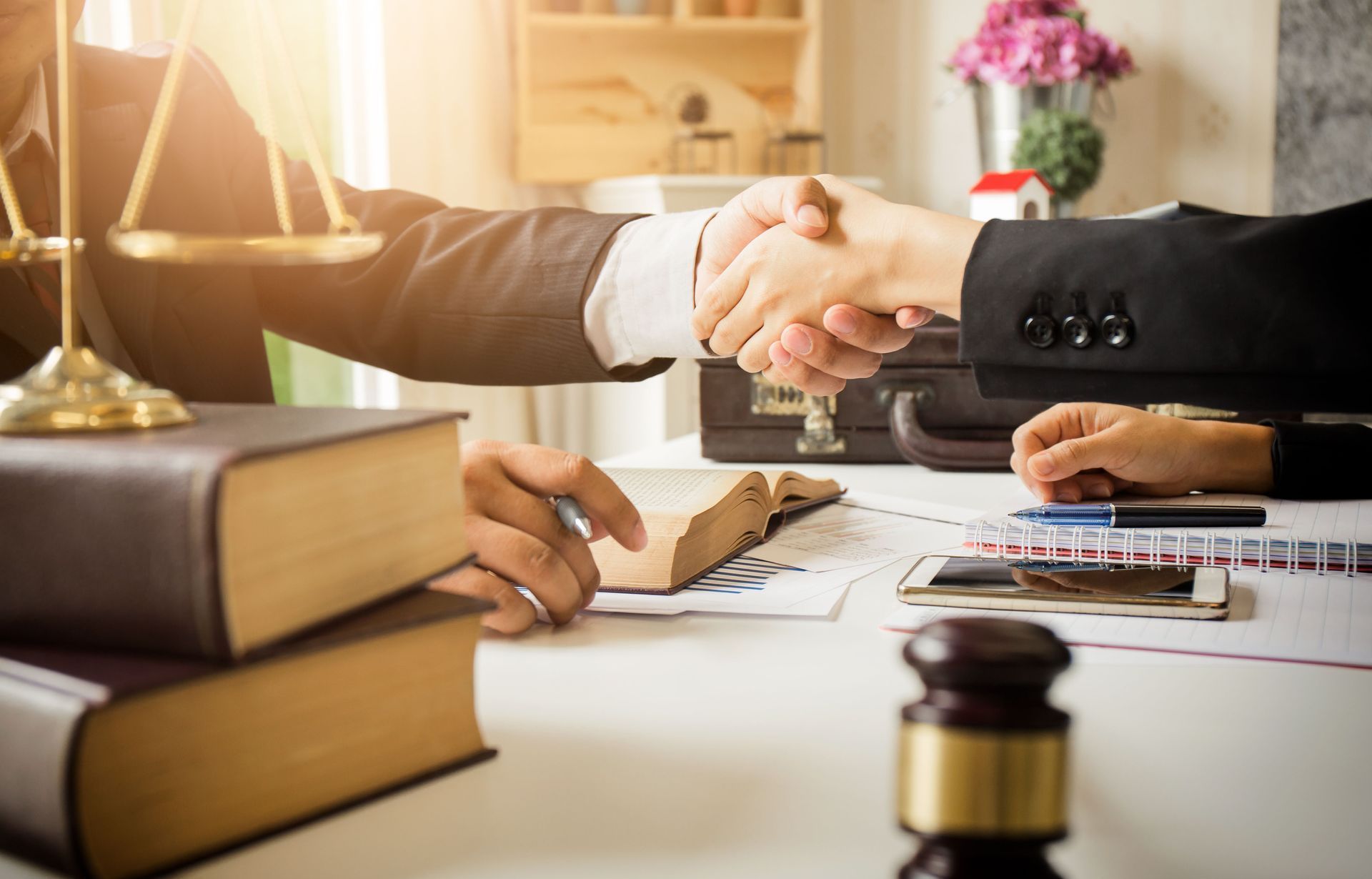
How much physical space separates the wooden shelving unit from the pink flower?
422 mm

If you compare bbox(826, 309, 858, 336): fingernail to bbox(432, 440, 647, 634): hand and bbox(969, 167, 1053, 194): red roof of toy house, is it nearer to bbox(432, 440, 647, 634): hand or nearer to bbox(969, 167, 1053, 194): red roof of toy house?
bbox(432, 440, 647, 634): hand

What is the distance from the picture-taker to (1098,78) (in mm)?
2936

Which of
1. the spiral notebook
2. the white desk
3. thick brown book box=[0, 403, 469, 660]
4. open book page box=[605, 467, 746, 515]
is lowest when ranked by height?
the white desk

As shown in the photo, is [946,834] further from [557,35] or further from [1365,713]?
[557,35]

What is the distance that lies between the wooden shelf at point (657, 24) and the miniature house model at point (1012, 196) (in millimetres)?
1464

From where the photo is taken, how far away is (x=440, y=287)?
136 cm

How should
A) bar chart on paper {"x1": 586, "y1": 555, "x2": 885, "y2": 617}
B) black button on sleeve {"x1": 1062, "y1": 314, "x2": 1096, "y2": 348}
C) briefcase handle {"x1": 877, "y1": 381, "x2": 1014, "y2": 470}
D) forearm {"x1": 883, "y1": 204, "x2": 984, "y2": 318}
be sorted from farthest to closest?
1. briefcase handle {"x1": 877, "y1": 381, "x2": 1014, "y2": 470}
2. forearm {"x1": 883, "y1": 204, "x2": 984, "y2": 318}
3. black button on sleeve {"x1": 1062, "y1": 314, "x2": 1096, "y2": 348}
4. bar chart on paper {"x1": 586, "y1": 555, "x2": 885, "y2": 617}

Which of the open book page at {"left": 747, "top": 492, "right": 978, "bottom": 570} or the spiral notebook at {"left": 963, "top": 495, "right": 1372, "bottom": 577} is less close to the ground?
the spiral notebook at {"left": 963, "top": 495, "right": 1372, "bottom": 577}

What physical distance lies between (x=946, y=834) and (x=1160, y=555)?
25.0 inches

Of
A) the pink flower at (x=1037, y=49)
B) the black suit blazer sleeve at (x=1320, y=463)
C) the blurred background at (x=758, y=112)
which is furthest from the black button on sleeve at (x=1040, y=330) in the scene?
the pink flower at (x=1037, y=49)

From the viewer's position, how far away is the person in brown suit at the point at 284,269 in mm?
1126

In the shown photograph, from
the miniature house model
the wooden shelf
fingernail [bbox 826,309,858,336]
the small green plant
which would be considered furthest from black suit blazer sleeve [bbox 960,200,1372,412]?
the wooden shelf

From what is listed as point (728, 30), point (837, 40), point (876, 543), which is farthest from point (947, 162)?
point (876, 543)

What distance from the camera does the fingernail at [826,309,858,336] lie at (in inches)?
47.7
